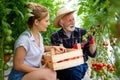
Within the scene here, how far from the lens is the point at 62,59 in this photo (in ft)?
5.84

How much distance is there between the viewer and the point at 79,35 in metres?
2.30

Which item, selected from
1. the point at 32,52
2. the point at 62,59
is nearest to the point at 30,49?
the point at 32,52

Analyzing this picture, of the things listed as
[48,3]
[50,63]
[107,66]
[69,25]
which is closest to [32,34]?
[50,63]

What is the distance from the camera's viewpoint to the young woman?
171 cm

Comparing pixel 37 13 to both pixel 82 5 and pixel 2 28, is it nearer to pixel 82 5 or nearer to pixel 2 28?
pixel 2 28

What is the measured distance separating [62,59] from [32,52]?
22 cm

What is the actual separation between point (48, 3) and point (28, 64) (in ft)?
3.19

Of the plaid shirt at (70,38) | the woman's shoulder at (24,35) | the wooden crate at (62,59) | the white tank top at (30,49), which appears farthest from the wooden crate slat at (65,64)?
the plaid shirt at (70,38)

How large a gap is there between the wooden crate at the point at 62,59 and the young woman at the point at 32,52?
0.18 feet

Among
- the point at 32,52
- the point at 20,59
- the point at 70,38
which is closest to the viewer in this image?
the point at 20,59

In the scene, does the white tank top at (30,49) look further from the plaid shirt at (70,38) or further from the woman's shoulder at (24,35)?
the plaid shirt at (70,38)

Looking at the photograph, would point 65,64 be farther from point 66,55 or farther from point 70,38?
point 70,38

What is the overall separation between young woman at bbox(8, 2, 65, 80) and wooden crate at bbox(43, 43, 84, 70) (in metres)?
0.06

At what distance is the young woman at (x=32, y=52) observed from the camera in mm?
1710
